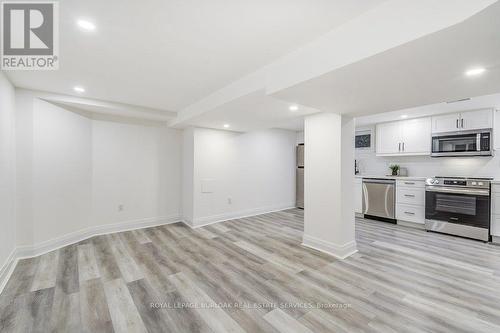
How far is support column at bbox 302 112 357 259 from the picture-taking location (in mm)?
3033

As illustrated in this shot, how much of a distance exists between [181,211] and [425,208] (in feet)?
16.4

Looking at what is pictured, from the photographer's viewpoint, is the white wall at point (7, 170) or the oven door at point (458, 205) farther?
the oven door at point (458, 205)

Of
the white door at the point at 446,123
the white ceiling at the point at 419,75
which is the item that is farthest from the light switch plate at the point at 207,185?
the white door at the point at 446,123

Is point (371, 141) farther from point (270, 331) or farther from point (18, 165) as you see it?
point (18, 165)

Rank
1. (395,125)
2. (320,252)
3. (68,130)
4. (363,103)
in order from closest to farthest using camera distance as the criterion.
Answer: (363,103)
(320,252)
(68,130)
(395,125)

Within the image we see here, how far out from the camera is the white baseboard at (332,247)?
300 cm

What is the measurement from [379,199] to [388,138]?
56.6 inches

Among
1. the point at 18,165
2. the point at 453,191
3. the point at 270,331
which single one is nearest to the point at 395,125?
the point at 453,191

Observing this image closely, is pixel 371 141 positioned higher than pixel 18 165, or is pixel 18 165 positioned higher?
pixel 371 141

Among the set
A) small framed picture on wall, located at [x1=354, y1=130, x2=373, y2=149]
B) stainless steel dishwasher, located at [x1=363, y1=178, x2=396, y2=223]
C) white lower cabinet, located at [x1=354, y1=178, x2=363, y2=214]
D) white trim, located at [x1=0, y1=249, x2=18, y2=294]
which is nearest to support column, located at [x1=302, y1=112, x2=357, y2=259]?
stainless steel dishwasher, located at [x1=363, y1=178, x2=396, y2=223]

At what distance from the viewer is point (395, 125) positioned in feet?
15.9

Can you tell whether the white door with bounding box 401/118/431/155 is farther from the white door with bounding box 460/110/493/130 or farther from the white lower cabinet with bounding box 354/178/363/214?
the white lower cabinet with bounding box 354/178/363/214

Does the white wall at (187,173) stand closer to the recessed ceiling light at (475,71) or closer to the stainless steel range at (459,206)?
the recessed ceiling light at (475,71)

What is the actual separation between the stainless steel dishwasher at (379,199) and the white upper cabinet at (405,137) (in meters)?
0.76
